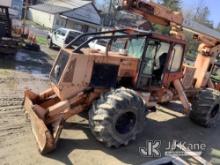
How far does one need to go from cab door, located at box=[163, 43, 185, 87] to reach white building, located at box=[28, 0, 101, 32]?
34.0 m

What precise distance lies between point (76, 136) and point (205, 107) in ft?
14.3

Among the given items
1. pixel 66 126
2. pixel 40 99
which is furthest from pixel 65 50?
pixel 66 126

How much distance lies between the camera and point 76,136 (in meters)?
7.20

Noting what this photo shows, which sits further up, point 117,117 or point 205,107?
point 117,117

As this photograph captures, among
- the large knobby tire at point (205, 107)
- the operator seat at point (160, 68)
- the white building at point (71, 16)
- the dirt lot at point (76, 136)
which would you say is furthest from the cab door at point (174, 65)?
the white building at point (71, 16)

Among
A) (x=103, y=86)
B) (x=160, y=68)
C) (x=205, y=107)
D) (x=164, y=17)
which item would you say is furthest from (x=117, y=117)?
(x=205, y=107)

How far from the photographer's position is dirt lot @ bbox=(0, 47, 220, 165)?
20.1ft

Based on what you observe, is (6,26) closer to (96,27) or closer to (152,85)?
(152,85)

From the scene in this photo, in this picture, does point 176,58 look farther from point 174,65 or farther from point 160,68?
point 160,68

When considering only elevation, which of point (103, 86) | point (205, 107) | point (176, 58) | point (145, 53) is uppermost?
point (145, 53)

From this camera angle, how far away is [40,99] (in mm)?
7566

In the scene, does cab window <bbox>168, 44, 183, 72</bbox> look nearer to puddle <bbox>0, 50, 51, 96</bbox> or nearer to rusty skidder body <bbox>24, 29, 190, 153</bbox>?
rusty skidder body <bbox>24, 29, 190, 153</bbox>

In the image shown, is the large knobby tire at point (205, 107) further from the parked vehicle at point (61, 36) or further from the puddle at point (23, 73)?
the parked vehicle at point (61, 36)

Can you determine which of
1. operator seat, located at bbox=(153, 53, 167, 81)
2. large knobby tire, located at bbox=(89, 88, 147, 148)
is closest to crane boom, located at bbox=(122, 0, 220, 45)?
operator seat, located at bbox=(153, 53, 167, 81)
